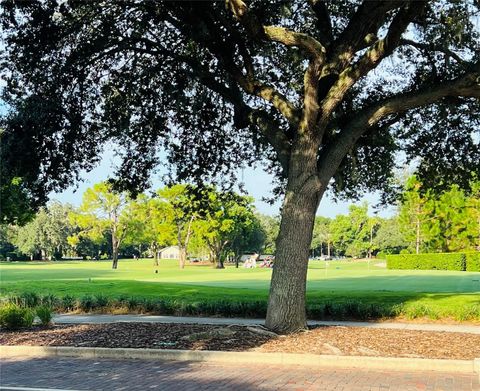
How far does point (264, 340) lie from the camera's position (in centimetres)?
1095

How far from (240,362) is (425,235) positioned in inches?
2627

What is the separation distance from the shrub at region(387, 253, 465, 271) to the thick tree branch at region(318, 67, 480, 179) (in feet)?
169

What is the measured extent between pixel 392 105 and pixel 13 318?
997 cm

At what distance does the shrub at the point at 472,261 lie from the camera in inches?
2307

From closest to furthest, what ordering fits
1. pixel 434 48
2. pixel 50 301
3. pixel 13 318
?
pixel 13 318
pixel 434 48
pixel 50 301

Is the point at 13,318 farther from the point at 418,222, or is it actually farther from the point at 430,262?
the point at 418,222

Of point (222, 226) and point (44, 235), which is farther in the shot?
point (44, 235)

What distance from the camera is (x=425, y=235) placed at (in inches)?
2827

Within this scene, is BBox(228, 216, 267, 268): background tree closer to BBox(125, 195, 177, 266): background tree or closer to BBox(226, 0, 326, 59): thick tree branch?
BBox(125, 195, 177, 266): background tree

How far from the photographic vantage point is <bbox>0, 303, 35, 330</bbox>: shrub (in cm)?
1309

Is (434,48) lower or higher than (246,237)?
higher

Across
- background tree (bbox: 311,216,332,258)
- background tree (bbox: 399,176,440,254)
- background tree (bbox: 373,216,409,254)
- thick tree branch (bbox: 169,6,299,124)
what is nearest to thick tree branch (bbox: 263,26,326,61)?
thick tree branch (bbox: 169,6,299,124)

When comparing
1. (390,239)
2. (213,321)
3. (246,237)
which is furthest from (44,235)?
(213,321)

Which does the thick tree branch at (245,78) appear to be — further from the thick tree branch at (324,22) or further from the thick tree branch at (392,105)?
the thick tree branch at (324,22)
